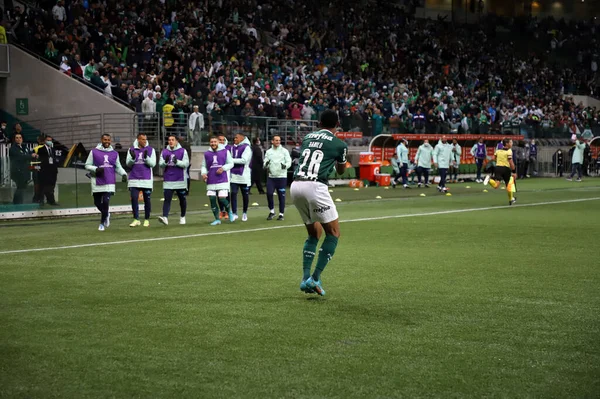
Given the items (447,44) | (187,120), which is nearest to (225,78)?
(187,120)

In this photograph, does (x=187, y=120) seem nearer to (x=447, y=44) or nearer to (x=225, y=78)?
(x=225, y=78)

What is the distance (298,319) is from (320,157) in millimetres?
2278

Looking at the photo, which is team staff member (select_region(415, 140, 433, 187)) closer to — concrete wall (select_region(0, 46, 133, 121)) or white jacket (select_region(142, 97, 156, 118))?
white jacket (select_region(142, 97, 156, 118))

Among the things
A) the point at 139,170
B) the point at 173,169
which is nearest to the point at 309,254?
the point at 173,169

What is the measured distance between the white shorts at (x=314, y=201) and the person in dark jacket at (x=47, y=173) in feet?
43.4

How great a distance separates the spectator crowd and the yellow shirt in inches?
472

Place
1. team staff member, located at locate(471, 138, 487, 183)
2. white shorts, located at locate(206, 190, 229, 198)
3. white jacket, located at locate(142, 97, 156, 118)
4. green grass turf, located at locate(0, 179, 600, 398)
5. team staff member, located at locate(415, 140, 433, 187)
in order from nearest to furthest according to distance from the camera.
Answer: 1. green grass turf, located at locate(0, 179, 600, 398)
2. white shorts, located at locate(206, 190, 229, 198)
3. white jacket, located at locate(142, 97, 156, 118)
4. team staff member, located at locate(415, 140, 433, 187)
5. team staff member, located at locate(471, 138, 487, 183)

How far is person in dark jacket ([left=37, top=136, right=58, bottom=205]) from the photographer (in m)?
21.4

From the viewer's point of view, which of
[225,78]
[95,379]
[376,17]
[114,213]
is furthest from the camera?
[376,17]

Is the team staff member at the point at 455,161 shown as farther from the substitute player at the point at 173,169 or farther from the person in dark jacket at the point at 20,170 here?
the person in dark jacket at the point at 20,170

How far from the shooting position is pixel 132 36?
109 feet

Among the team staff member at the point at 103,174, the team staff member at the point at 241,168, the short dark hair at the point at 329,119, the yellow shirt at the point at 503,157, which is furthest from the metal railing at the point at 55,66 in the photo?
the short dark hair at the point at 329,119

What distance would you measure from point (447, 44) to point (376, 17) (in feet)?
19.6

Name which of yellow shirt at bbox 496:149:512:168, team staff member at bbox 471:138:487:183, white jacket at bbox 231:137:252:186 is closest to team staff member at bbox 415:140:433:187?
team staff member at bbox 471:138:487:183
